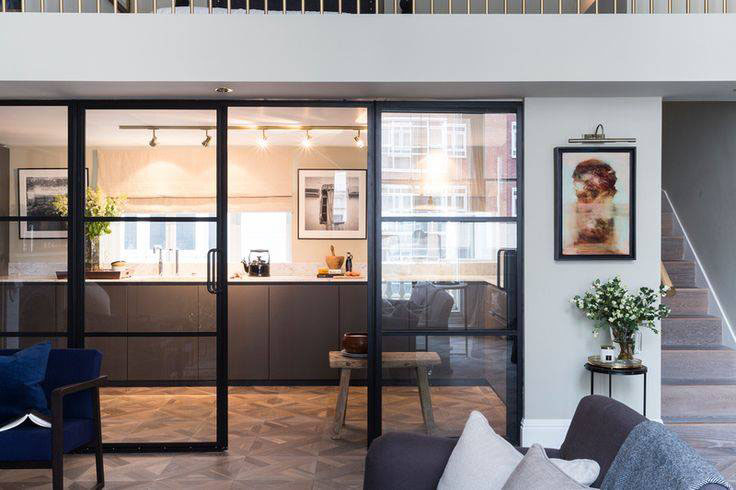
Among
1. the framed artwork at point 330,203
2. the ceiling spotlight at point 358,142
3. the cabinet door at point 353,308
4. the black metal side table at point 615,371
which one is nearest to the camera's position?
the black metal side table at point 615,371

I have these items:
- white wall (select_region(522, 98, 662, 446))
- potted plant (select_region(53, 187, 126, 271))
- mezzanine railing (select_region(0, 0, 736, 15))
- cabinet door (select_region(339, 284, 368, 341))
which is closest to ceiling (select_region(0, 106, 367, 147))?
potted plant (select_region(53, 187, 126, 271))

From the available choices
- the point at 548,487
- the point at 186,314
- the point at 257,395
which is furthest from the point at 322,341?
the point at 548,487

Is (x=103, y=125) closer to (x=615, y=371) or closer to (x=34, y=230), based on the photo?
(x=34, y=230)

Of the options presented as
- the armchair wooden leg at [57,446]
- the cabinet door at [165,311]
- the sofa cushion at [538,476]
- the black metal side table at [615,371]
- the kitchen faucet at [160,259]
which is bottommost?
the armchair wooden leg at [57,446]

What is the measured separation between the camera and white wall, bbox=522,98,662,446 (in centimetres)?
447

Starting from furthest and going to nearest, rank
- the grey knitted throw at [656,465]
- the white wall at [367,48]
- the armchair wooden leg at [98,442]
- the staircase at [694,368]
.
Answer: the staircase at [694,368]
the white wall at [367,48]
the armchair wooden leg at [98,442]
the grey knitted throw at [656,465]

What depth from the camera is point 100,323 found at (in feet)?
14.7

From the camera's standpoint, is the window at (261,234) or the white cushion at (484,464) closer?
the white cushion at (484,464)

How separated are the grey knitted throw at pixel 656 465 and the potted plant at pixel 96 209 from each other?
3519 mm

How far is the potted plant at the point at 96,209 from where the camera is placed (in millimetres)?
4465

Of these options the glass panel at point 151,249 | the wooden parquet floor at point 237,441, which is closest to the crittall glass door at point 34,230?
the glass panel at point 151,249

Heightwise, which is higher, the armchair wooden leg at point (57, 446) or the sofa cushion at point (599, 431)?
the sofa cushion at point (599, 431)

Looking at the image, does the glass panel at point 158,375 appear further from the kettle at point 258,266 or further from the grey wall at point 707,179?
the grey wall at point 707,179

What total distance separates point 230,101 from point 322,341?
2.72 meters
